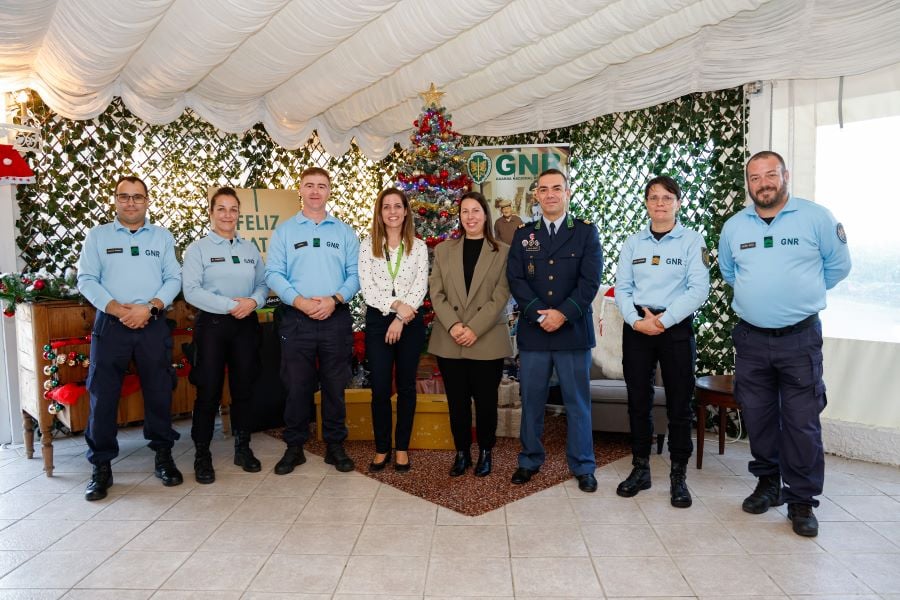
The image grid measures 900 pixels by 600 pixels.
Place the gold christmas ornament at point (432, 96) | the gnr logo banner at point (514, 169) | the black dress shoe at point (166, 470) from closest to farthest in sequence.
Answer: the black dress shoe at point (166, 470)
the gold christmas ornament at point (432, 96)
the gnr logo banner at point (514, 169)

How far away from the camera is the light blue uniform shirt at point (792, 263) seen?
288 centimetres

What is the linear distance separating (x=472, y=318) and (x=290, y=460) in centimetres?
140

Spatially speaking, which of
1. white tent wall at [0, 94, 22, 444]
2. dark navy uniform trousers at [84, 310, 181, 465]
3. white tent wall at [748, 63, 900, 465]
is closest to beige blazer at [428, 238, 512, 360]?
Result: dark navy uniform trousers at [84, 310, 181, 465]

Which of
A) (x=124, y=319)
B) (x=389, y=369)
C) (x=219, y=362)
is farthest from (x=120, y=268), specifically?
(x=389, y=369)

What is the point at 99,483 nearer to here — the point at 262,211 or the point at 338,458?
the point at 338,458

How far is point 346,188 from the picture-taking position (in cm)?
672

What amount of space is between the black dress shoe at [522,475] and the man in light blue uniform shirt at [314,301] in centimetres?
97

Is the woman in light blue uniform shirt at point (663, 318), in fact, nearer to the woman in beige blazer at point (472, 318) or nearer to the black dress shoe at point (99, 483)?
the woman in beige blazer at point (472, 318)

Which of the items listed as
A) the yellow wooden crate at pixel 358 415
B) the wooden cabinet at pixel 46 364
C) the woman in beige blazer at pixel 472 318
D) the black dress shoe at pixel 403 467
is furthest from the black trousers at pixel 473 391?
the wooden cabinet at pixel 46 364

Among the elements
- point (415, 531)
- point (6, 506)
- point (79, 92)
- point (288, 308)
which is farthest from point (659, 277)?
point (79, 92)

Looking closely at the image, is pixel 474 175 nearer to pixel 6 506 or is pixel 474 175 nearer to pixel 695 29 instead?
pixel 695 29

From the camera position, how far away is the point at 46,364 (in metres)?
3.77

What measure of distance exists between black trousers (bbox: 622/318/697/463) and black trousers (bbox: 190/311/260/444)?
2.12 meters

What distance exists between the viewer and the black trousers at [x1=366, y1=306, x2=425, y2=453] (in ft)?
11.8
